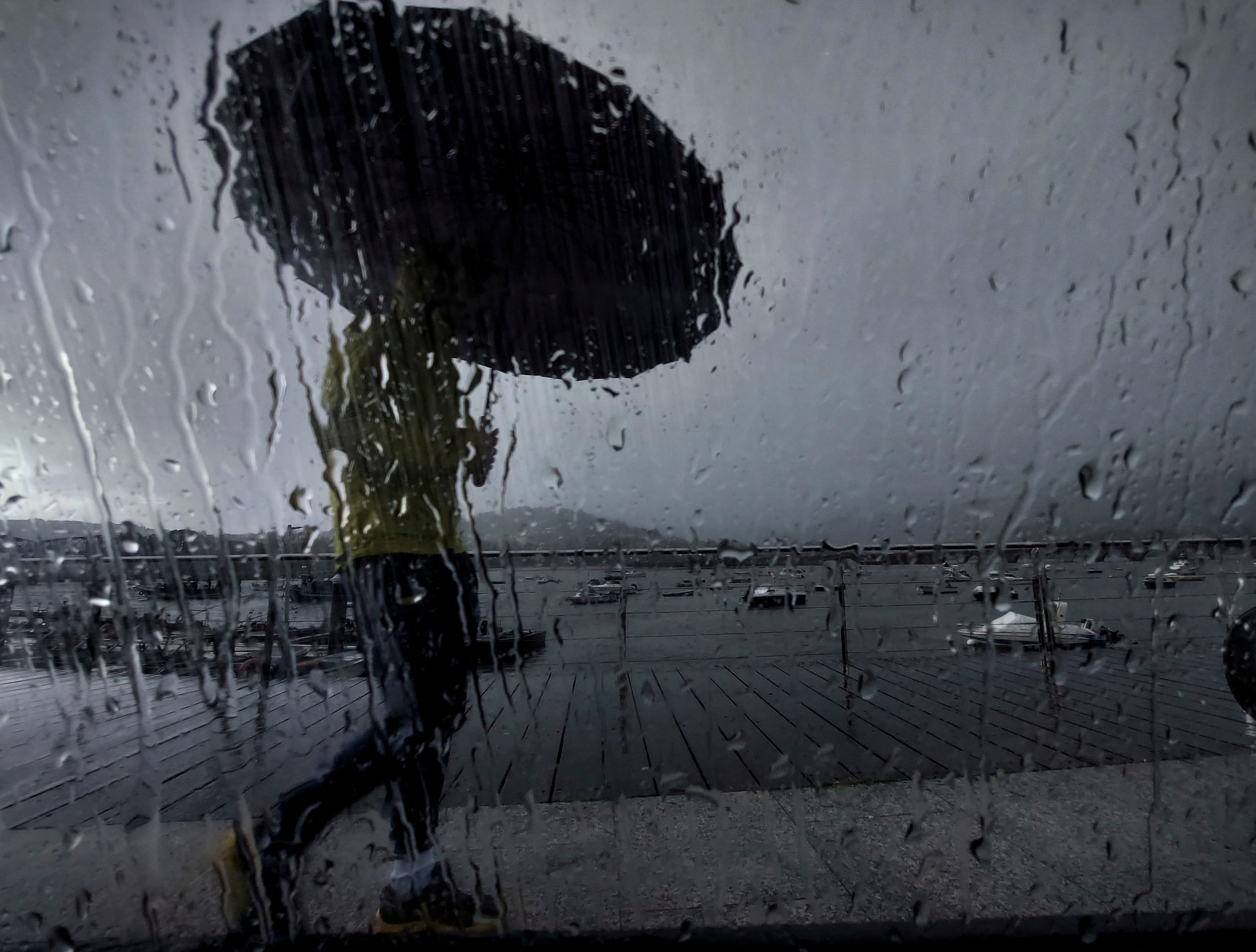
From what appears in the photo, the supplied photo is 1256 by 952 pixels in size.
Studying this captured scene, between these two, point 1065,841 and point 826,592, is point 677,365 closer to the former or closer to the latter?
point 826,592

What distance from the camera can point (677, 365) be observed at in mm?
1536

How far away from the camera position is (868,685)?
6.06 ft

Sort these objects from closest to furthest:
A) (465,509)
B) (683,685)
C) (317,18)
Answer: (317,18), (465,509), (683,685)

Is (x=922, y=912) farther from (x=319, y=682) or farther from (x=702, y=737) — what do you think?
(x=319, y=682)

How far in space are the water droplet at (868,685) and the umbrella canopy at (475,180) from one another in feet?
3.42

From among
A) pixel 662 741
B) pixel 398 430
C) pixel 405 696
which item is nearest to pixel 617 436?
pixel 398 430

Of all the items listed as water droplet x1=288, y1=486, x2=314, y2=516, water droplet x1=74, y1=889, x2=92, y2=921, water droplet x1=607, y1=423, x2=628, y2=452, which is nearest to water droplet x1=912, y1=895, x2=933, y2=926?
water droplet x1=607, y1=423, x2=628, y2=452

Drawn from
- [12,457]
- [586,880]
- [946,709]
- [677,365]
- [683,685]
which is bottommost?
[586,880]

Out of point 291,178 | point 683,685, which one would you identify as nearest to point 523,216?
point 291,178

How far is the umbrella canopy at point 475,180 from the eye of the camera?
1238 millimetres

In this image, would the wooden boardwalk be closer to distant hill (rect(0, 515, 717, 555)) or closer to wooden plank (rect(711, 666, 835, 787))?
wooden plank (rect(711, 666, 835, 787))

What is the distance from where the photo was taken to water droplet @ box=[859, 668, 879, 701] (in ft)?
5.98

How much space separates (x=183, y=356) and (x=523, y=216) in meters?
0.70

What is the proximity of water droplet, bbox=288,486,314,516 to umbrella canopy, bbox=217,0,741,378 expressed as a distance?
0.37 m
